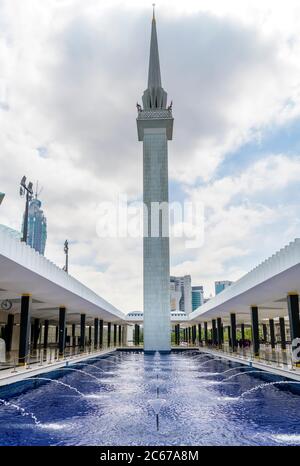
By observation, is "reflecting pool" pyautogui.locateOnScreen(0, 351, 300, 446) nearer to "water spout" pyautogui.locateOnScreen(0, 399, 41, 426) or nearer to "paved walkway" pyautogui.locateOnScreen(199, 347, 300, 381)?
"water spout" pyautogui.locateOnScreen(0, 399, 41, 426)

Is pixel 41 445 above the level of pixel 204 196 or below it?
below

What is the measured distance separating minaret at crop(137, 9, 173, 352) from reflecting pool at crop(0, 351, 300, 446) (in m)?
24.1

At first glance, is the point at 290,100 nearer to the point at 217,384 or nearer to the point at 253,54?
the point at 253,54

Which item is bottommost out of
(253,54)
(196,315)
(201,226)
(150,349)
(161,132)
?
(150,349)

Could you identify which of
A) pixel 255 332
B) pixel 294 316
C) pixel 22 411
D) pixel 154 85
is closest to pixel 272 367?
pixel 294 316

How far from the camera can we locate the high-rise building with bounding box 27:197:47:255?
48906 millimetres

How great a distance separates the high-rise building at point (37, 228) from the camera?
48.9 m

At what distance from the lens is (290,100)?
14867mm

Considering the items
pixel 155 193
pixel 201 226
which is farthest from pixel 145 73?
pixel 201 226

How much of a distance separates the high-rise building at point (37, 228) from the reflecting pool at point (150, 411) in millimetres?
33119

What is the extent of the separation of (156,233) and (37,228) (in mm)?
19825

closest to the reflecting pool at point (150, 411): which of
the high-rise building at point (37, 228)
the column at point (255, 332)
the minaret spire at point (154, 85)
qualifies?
the column at point (255, 332)

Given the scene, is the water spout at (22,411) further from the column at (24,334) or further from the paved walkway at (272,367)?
the paved walkway at (272,367)

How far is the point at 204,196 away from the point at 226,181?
25.4ft
